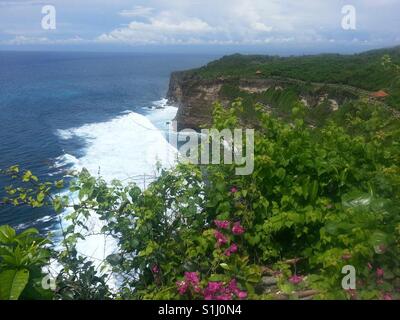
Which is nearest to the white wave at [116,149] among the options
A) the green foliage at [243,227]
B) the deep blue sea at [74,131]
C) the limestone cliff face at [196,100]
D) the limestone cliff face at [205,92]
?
the deep blue sea at [74,131]

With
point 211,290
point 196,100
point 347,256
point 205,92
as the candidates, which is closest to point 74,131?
point 196,100

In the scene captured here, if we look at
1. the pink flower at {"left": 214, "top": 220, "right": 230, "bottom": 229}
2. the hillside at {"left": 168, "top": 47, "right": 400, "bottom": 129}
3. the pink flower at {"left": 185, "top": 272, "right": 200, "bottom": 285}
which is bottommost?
the pink flower at {"left": 185, "top": 272, "right": 200, "bottom": 285}

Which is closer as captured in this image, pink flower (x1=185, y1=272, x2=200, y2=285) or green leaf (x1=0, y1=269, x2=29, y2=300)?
green leaf (x1=0, y1=269, x2=29, y2=300)

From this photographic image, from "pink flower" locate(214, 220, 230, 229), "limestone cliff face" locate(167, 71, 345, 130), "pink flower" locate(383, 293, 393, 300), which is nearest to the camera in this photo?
"pink flower" locate(383, 293, 393, 300)

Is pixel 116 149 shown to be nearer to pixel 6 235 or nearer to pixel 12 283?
pixel 6 235

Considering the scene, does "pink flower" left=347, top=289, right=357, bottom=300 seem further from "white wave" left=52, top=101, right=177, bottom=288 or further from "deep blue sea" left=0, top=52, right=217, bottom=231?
"white wave" left=52, top=101, right=177, bottom=288

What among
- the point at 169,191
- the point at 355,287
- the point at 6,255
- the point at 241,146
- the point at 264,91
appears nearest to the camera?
the point at 6,255

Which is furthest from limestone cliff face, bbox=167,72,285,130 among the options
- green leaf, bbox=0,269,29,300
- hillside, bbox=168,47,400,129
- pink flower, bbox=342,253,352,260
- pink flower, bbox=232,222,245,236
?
green leaf, bbox=0,269,29,300

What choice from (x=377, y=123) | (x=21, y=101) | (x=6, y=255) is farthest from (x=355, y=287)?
(x=21, y=101)

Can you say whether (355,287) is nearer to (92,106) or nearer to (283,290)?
(283,290)
